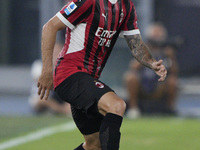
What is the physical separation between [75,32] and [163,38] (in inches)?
244

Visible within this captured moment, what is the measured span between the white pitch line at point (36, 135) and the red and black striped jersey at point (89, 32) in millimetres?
2715

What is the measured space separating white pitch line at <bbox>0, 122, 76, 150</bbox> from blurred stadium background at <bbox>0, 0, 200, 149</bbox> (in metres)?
2.43

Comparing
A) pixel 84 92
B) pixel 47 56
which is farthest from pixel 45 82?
pixel 84 92

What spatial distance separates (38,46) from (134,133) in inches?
277

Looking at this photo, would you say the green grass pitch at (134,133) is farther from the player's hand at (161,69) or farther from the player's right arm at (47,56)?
the player's right arm at (47,56)

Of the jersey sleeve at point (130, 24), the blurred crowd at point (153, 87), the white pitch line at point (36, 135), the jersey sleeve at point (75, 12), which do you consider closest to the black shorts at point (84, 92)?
the jersey sleeve at point (75, 12)

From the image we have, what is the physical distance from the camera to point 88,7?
5109 mm

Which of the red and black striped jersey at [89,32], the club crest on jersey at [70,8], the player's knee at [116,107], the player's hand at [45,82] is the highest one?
the club crest on jersey at [70,8]

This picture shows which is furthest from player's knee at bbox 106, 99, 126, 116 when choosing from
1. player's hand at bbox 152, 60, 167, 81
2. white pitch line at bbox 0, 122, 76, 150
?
white pitch line at bbox 0, 122, 76, 150

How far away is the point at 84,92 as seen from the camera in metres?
5.02

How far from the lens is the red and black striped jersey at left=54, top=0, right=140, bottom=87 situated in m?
5.13

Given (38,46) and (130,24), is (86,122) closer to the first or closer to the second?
(130,24)

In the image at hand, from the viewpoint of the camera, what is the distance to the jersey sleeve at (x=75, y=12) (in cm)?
510

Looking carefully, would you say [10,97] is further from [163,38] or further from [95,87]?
[95,87]
